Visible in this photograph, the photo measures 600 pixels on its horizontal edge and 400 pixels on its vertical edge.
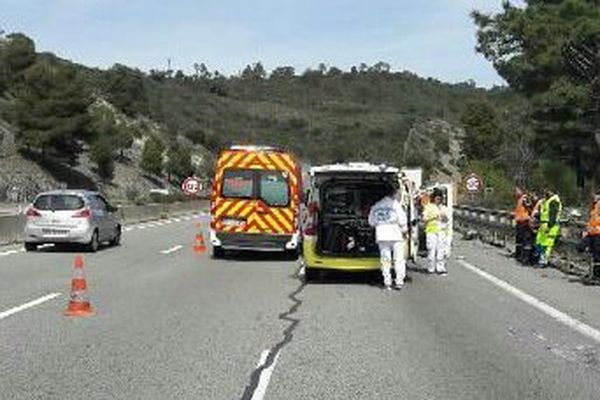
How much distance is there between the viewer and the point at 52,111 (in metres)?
79.0

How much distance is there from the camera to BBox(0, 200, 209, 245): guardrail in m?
29.8

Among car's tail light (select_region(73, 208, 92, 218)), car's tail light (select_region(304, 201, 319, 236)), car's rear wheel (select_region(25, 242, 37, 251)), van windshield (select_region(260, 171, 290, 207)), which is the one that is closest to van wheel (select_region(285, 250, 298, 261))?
van windshield (select_region(260, 171, 290, 207))

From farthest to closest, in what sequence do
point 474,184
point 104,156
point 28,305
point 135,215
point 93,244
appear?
1. point 104,156
2. point 474,184
3. point 135,215
4. point 93,244
5. point 28,305

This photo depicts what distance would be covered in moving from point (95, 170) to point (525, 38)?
4225 cm

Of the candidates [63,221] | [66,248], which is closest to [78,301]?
[63,221]

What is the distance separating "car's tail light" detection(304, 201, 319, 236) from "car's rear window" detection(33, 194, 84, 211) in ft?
30.4

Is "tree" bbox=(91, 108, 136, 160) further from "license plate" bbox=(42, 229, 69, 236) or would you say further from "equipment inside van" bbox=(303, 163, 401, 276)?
"equipment inside van" bbox=(303, 163, 401, 276)

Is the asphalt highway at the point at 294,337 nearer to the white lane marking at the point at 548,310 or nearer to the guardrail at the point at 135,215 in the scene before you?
the white lane marking at the point at 548,310

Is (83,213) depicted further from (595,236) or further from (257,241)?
(595,236)

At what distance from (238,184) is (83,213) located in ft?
13.9

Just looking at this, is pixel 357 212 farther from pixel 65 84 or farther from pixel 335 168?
pixel 65 84

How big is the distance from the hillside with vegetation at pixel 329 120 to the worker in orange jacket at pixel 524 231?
17.9 meters

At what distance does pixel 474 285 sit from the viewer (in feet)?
61.6

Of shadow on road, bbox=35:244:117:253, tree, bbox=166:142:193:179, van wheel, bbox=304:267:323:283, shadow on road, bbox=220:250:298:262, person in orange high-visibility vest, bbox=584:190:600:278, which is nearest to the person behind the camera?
van wheel, bbox=304:267:323:283
